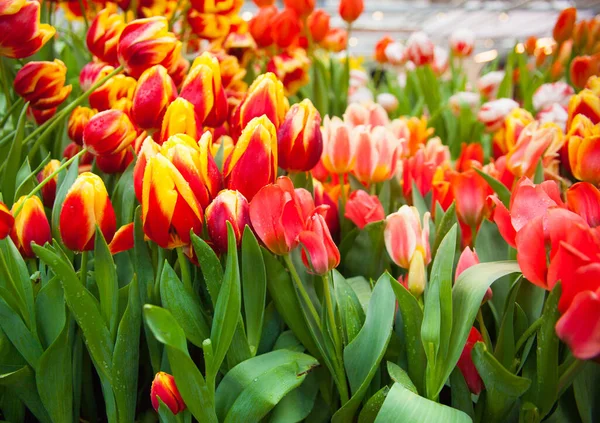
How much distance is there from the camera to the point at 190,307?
376mm

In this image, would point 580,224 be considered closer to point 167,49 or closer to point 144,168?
point 144,168

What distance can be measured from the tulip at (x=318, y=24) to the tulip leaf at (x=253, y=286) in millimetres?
882

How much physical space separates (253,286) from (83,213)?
5.2 inches

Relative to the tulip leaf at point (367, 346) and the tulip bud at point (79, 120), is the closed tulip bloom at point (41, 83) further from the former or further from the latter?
the tulip leaf at point (367, 346)

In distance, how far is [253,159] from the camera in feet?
1.20

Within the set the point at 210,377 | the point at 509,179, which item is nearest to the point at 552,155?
the point at 509,179

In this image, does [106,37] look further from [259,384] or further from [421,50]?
[421,50]

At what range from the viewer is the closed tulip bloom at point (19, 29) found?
465mm

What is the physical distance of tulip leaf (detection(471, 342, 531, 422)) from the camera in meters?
0.32

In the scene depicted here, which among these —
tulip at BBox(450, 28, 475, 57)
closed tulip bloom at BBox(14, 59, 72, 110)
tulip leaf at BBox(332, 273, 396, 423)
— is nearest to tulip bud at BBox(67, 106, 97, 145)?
closed tulip bloom at BBox(14, 59, 72, 110)

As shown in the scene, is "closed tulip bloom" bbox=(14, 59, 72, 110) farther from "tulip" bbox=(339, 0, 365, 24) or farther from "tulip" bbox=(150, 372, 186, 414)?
"tulip" bbox=(339, 0, 365, 24)

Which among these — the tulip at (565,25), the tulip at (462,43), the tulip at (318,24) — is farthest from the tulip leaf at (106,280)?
the tulip at (462,43)

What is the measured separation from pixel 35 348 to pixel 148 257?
10 cm

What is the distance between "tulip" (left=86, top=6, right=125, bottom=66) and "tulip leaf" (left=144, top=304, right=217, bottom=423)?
1.17ft
